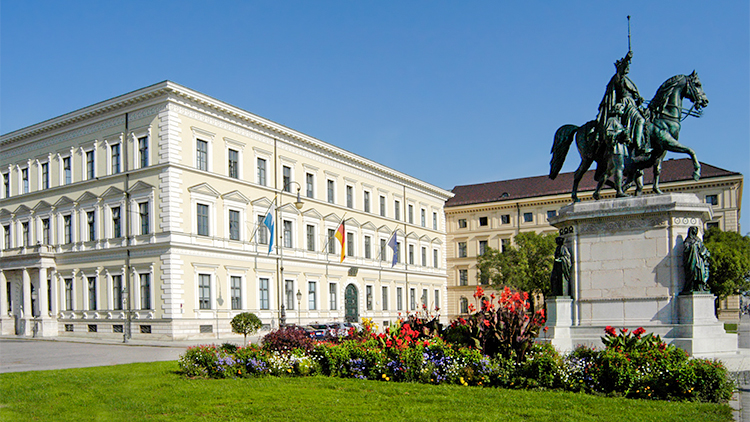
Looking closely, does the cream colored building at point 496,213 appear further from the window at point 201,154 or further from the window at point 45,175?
the window at point 45,175

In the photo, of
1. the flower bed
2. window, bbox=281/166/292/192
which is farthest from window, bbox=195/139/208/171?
the flower bed

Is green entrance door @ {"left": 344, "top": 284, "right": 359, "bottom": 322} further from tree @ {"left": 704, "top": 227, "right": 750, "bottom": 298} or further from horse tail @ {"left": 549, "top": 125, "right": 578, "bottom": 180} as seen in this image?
horse tail @ {"left": 549, "top": 125, "right": 578, "bottom": 180}

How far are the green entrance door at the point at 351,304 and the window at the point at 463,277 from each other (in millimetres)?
26908

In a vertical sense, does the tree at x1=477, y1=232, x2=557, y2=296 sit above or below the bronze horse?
below

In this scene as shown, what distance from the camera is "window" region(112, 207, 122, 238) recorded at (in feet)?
158

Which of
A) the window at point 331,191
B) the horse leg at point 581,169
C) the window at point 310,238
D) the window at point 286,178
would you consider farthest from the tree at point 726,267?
the horse leg at point 581,169

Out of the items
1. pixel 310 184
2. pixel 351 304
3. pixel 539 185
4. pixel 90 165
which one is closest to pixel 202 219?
pixel 90 165

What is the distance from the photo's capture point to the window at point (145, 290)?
151 feet

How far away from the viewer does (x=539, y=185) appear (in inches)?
3440

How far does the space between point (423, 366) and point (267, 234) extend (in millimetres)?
40894

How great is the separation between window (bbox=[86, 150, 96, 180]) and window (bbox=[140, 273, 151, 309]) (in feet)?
30.7

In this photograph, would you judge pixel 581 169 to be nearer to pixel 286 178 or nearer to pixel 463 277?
pixel 286 178

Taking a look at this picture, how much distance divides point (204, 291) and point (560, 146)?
33710 millimetres

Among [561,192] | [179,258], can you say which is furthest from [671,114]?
[561,192]
